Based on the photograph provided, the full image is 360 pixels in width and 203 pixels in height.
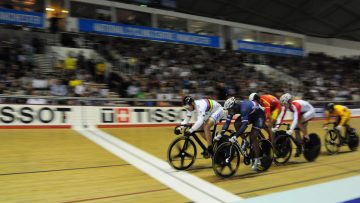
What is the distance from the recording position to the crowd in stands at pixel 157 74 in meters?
9.94

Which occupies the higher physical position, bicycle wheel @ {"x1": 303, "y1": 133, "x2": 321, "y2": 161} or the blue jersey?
the blue jersey

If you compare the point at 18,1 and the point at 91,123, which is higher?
the point at 18,1

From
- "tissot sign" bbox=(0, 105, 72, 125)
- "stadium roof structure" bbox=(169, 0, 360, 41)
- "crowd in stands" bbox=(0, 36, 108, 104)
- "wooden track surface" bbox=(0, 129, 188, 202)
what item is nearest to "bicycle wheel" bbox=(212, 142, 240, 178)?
"wooden track surface" bbox=(0, 129, 188, 202)

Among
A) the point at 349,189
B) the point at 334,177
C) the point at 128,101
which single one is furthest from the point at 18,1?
the point at 349,189

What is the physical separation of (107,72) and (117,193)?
27.4 feet

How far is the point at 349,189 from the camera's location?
9.01 ft

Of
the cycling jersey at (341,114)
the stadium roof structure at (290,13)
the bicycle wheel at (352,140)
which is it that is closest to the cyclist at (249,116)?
the cycling jersey at (341,114)

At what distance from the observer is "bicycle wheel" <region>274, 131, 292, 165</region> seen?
6312mm

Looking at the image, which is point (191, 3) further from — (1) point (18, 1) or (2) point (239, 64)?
(1) point (18, 1)

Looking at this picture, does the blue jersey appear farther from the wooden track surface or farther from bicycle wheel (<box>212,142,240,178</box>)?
the wooden track surface

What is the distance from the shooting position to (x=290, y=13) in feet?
78.5

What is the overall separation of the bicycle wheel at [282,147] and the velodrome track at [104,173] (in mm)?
178

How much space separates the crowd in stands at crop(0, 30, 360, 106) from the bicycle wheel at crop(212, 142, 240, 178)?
1586mm

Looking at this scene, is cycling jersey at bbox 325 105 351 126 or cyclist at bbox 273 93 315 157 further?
cycling jersey at bbox 325 105 351 126
